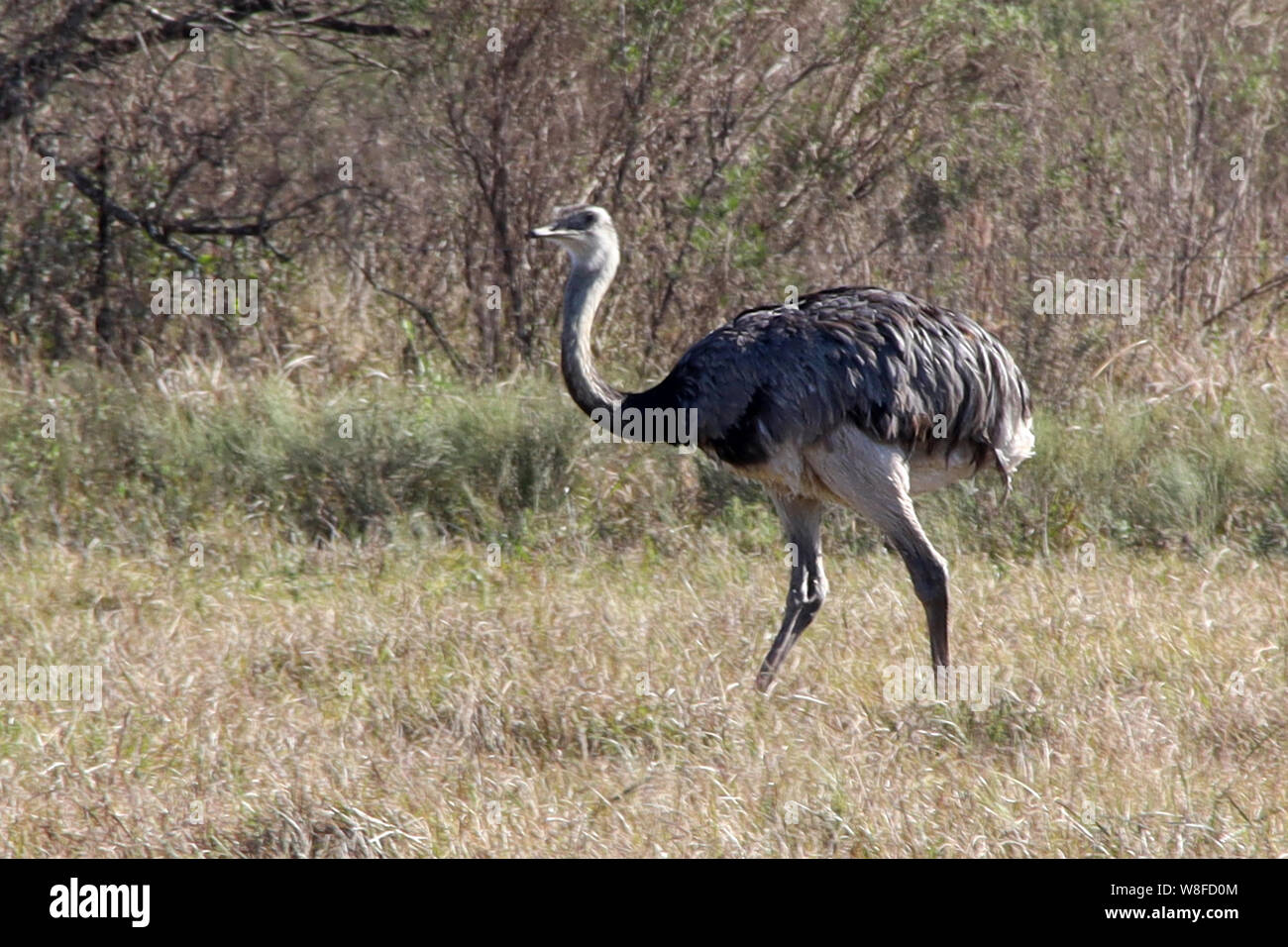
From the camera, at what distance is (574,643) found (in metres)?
6.05

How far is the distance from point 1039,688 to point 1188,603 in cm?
119

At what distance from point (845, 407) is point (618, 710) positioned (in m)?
1.18

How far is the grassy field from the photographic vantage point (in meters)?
4.50

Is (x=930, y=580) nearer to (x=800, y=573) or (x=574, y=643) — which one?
(x=800, y=573)

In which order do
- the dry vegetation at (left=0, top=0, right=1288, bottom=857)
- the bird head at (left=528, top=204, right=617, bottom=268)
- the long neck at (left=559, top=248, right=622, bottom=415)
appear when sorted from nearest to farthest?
the dry vegetation at (left=0, top=0, right=1288, bottom=857), the long neck at (left=559, top=248, right=622, bottom=415), the bird head at (left=528, top=204, right=617, bottom=268)

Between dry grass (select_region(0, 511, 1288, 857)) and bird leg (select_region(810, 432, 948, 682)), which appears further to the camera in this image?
bird leg (select_region(810, 432, 948, 682))

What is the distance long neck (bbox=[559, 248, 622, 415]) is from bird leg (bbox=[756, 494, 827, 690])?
68 centimetres

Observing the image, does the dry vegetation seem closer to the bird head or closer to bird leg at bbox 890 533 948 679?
bird leg at bbox 890 533 948 679

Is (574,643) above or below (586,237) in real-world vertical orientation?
below

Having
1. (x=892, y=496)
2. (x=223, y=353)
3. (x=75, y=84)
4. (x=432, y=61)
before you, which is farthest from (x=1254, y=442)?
(x=75, y=84)

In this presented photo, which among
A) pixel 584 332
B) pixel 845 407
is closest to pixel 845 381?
pixel 845 407

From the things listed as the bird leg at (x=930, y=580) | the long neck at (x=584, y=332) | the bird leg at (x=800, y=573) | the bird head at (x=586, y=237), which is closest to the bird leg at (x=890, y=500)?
the bird leg at (x=930, y=580)

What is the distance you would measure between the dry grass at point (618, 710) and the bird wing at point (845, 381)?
2.34 ft

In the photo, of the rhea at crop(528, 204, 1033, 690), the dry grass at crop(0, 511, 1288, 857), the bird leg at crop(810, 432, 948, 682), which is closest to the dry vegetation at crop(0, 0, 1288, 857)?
the dry grass at crop(0, 511, 1288, 857)
